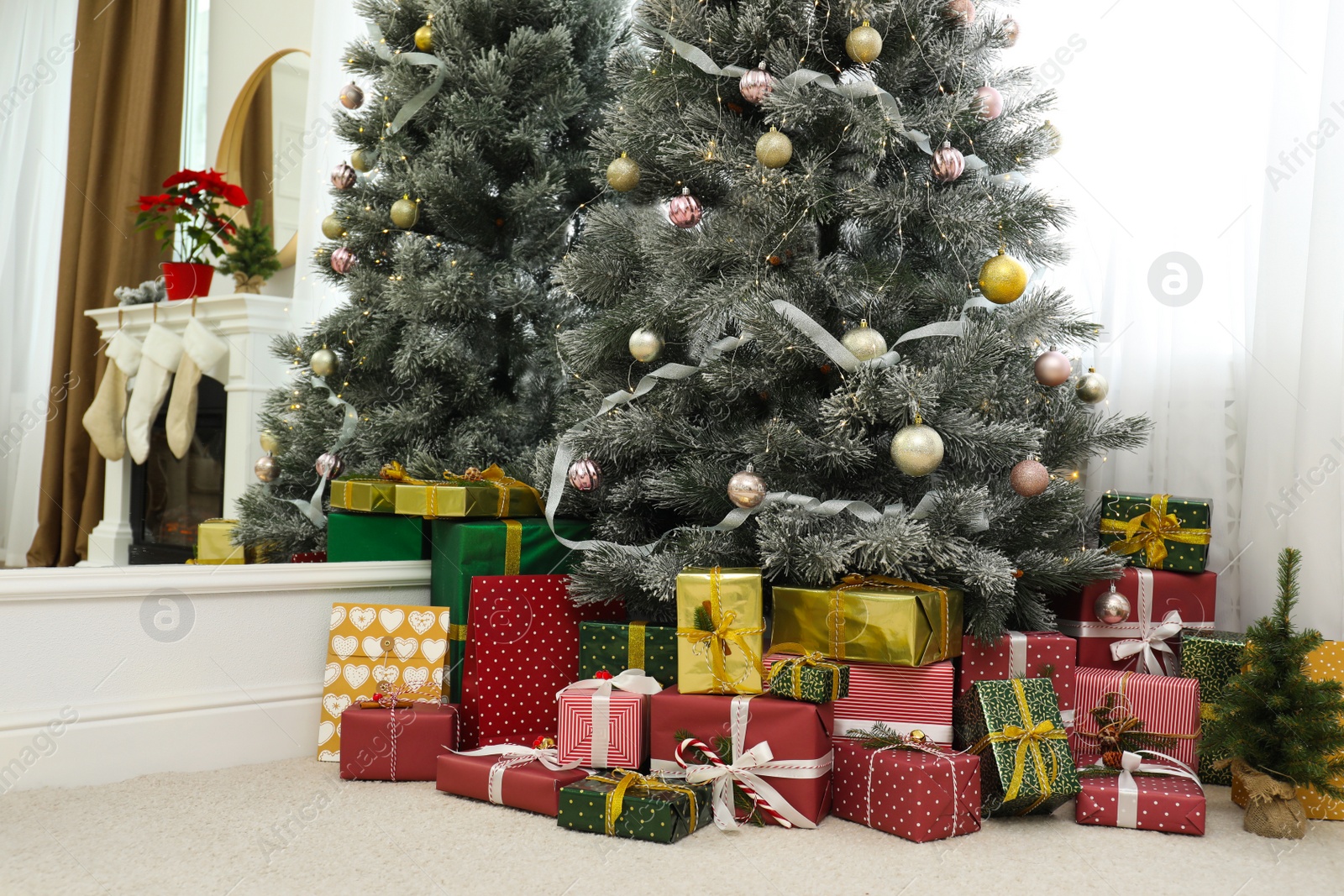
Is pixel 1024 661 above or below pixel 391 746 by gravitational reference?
above

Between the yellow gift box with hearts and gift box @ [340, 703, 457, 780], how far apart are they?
11 cm

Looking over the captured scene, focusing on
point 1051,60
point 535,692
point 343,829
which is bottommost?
point 343,829

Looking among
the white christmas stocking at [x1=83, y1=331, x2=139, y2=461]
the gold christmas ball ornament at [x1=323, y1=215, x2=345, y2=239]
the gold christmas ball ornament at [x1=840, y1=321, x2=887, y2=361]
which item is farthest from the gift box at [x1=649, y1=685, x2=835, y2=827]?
the white christmas stocking at [x1=83, y1=331, x2=139, y2=461]

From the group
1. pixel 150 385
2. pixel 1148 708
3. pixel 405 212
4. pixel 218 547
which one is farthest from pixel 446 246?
pixel 150 385

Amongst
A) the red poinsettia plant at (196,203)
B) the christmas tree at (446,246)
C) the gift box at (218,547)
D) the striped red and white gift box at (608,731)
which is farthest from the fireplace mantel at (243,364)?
the striped red and white gift box at (608,731)

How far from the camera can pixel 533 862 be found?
3.97 feet

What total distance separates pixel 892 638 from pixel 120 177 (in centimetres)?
399

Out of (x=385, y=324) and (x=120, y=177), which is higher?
(x=120, y=177)

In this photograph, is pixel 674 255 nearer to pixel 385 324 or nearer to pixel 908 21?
pixel 908 21

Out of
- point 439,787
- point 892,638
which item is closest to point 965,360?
point 892,638

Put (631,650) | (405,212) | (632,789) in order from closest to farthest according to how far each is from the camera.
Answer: (632,789)
(631,650)
(405,212)

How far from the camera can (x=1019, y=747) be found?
4.43 ft

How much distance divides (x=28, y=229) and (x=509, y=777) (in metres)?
3.83

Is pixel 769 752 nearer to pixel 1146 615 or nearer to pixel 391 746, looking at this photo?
pixel 391 746
